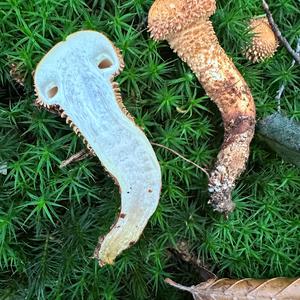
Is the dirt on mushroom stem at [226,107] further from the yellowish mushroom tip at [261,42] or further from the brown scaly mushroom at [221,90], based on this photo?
the yellowish mushroom tip at [261,42]

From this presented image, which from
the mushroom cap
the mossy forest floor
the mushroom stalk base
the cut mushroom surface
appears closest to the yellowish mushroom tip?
the mossy forest floor

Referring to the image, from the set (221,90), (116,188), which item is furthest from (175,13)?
(116,188)

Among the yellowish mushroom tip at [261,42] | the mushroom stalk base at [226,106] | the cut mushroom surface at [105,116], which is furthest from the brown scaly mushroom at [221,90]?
the cut mushroom surface at [105,116]

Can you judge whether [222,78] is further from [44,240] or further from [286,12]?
[44,240]

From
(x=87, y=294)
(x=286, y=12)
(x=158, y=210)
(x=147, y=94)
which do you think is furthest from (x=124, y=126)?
(x=286, y=12)

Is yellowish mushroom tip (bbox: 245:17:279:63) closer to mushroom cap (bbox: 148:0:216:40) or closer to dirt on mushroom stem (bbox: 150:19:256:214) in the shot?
dirt on mushroom stem (bbox: 150:19:256:214)

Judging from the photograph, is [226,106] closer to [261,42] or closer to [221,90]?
[221,90]
